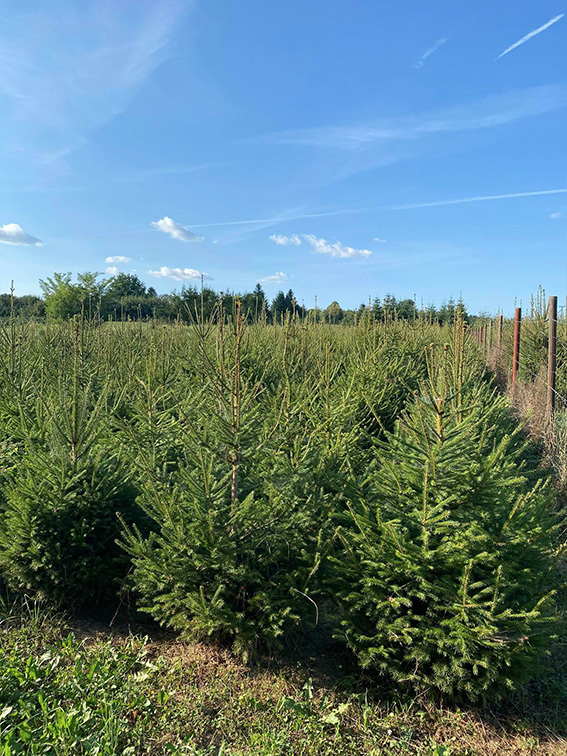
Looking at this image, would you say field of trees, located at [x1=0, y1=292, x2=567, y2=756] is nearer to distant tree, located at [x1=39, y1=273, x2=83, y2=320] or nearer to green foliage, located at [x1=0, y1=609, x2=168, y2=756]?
green foliage, located at [x1=0, y1=609, x2=168, y2=756]

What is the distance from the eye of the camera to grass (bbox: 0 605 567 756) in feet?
7.16

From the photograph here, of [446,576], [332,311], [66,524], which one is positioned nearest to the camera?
[446,576]

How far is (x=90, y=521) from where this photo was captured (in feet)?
10.5

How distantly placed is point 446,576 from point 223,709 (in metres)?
1.49

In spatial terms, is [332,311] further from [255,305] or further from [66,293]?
[66,293]

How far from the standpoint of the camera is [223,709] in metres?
2.44

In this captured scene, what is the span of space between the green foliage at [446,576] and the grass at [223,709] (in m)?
0.24

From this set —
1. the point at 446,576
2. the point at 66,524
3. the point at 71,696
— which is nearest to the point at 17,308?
the point at 66,524

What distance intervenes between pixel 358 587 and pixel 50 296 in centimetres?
3159

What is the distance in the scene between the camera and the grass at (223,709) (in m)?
2.18

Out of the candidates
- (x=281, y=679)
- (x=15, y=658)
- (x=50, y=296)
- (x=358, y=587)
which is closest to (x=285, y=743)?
(x=281, y=679)

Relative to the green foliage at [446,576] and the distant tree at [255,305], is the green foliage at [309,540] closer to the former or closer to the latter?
the green foliage at [446,576]

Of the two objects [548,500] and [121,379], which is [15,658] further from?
[121,379]

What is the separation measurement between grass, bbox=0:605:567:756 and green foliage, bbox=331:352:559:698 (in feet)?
0.78
